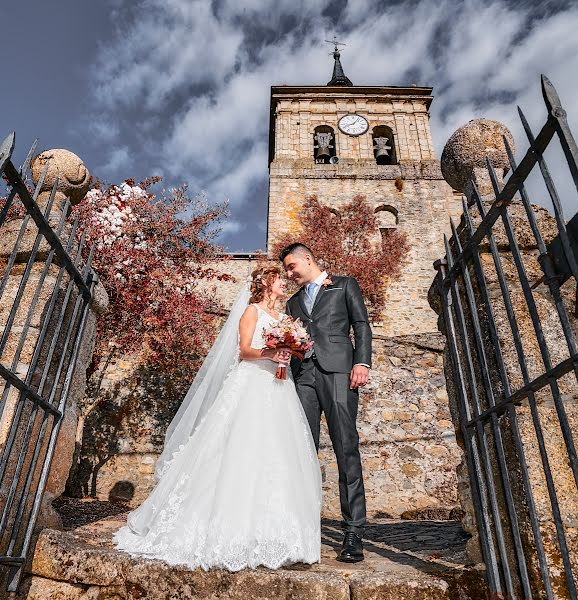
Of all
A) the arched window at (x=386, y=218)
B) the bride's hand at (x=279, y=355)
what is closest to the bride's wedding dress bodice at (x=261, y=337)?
the bride's hand at (x=279, y=355)

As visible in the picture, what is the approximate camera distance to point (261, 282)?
369 centimetres

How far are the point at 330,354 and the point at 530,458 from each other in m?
1.37

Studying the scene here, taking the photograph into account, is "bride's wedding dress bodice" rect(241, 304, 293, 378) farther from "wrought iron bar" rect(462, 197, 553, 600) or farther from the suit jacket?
"wrought iron bar" rect(462, 197, 553, 600)

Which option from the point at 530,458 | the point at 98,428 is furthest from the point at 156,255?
the point at 530,458

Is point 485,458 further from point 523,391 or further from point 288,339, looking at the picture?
point 288,339

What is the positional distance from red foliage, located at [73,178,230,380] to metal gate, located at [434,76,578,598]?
201 inches

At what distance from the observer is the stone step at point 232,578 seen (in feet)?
7.02

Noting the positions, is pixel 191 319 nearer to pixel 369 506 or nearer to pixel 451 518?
pixel 369 506

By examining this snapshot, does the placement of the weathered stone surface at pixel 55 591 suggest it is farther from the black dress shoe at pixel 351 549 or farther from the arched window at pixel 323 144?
the arched window at pixel 323 144

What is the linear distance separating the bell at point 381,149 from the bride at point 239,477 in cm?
1720

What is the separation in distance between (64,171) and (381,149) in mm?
17509

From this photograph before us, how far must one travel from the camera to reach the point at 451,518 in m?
5.52

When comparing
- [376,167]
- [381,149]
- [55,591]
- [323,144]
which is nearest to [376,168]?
[376,167]

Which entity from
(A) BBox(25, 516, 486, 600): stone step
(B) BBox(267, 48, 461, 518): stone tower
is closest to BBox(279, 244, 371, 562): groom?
(A) BBox(25, 516, 486, 600): stone step
